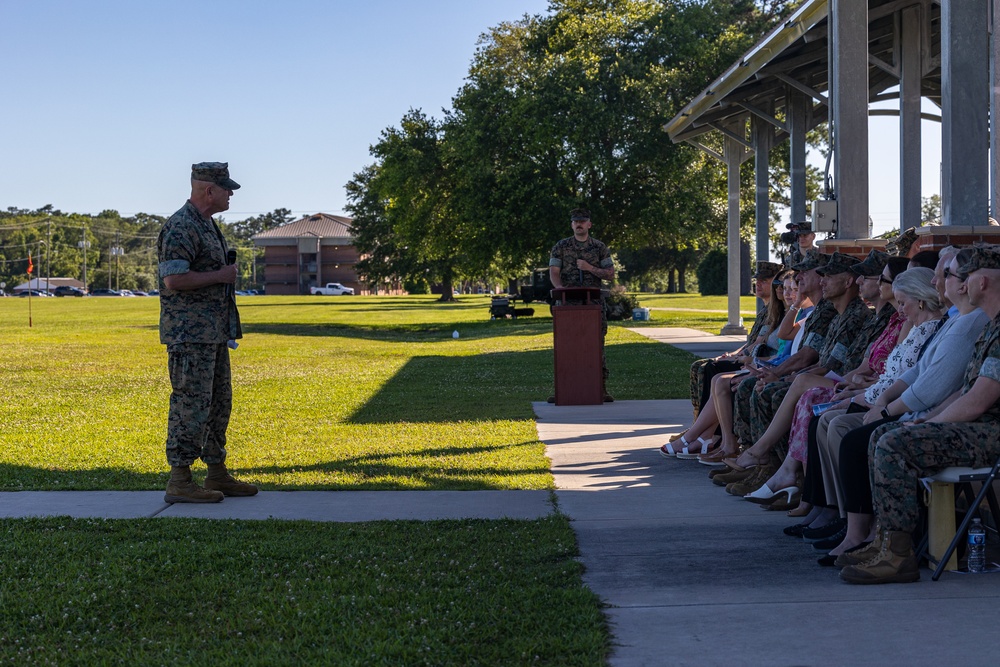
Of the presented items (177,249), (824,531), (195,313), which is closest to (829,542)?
(824,531)

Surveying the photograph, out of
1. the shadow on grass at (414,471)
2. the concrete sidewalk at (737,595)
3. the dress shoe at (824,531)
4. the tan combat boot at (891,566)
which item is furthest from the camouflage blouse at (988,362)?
the shadow on grass at (414,471)

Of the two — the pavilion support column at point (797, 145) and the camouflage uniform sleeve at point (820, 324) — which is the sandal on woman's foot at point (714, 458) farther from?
the pavilion support column at point (797, 145)

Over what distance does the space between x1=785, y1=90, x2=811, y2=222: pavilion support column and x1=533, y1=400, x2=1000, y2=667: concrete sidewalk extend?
1354cm

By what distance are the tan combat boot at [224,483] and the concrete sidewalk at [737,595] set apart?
2.06 metres

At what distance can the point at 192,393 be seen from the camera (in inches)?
287

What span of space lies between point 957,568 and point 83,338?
2972 centimetres

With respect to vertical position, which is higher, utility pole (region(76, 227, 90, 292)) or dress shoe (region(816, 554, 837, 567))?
utility pole (region(76, 227, 90, 292))

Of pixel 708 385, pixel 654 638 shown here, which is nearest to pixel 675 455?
pixel 708 385

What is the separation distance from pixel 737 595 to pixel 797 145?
16.3 meters

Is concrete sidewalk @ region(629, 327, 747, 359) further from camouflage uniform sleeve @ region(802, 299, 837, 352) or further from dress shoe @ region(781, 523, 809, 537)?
dress shoe @ region(781, 523, 809, 537)

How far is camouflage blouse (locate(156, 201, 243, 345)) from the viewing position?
7.22m

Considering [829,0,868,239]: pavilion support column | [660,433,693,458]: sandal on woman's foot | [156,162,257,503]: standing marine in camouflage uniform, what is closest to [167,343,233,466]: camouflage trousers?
[156,162,257,503]: standing marine in camouflage uniform

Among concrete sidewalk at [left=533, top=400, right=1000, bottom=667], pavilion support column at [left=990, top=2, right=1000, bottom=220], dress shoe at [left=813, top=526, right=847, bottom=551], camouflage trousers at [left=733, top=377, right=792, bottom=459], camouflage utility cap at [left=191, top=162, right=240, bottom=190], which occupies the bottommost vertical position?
concrete sidewalk at [left=533, top=400, right=1000, bottom=667]

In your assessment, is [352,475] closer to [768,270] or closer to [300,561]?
[300,561]
